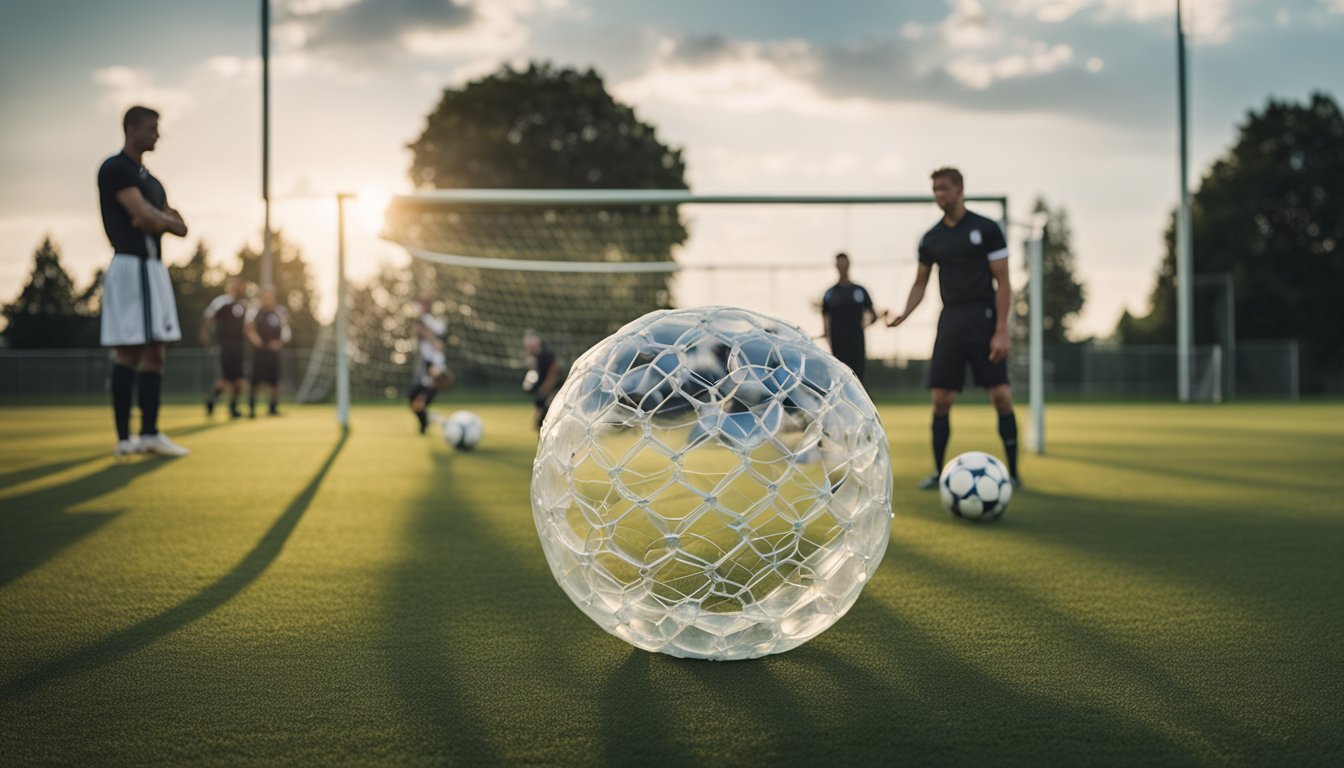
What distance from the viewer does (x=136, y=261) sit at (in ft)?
26.0

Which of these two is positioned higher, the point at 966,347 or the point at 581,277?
the point at 581,277

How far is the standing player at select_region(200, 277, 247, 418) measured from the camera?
644 inches

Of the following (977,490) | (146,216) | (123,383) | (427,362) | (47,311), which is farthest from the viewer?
(47,311)

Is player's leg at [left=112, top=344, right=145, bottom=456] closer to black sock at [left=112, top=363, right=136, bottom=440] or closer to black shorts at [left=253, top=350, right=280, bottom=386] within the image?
black sock at [left=112, top=363, right=136, bottom=440]

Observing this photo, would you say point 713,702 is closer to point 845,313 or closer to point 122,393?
point 845,313

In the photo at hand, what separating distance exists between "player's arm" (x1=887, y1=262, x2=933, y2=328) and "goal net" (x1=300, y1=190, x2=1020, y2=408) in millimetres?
13705

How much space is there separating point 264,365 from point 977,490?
14.4m

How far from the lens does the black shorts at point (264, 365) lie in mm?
16875

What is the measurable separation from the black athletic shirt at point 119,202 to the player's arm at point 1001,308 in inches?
261

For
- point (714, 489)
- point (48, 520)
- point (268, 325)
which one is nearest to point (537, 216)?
point (268, 325)

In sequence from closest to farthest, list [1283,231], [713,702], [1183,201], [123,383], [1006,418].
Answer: [713,702] < [1006,418] < [123,383] < [1183,201] < [1283,231]

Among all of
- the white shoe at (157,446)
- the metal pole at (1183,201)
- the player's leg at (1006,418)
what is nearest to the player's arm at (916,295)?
the player's leg at (1006,418)

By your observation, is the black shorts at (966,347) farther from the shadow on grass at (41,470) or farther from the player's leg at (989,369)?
the shadow on grass at (41,470)

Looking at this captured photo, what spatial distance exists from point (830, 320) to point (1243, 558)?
4.82 meters
